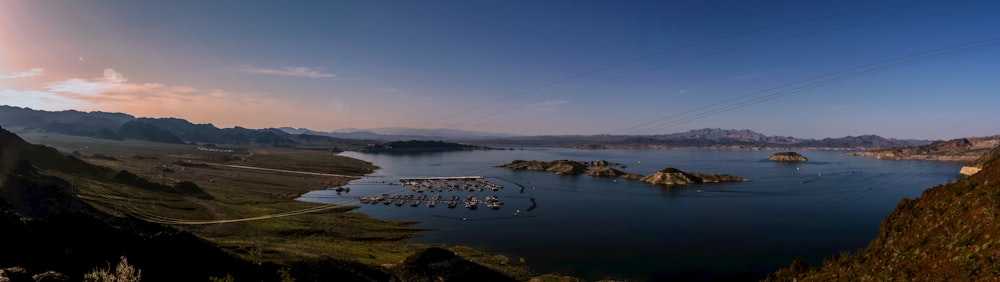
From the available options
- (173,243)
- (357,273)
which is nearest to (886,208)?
(357,273)

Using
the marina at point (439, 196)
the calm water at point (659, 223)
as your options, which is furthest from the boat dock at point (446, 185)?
the calm water at point (659, 223)

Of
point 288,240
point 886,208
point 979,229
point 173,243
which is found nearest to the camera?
point 979,229

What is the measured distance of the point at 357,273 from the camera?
47094 mm

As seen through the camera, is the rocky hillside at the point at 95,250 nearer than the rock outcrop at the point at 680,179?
Yes

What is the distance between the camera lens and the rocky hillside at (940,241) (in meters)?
18.4

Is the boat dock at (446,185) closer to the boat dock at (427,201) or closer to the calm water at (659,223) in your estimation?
the calm water at (659,223)

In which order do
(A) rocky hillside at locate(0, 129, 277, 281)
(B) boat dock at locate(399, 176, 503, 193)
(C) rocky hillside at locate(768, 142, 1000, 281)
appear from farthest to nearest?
(B) boat dock at locate(399, 176, 503, 193)
(A) rocky hillside at locate(0, 129, 277, 281)
(C) rocky hillside at locate(768, 142, 1000, 281)

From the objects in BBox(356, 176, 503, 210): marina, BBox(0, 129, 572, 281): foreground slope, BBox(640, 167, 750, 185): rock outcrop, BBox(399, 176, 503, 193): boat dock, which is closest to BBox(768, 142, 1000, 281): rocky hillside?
BBox(0, 129, 572, 281): foreground slope

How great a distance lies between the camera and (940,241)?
21.4 m

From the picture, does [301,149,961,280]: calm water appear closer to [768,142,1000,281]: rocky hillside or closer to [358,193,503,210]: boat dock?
[358,193,503,210]: boat dock

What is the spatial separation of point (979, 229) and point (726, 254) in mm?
56000

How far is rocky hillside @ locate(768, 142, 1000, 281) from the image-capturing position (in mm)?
18359

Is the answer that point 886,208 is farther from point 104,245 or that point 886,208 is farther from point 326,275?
point 104,245

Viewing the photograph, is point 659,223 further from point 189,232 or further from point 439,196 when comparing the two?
point 189,232
